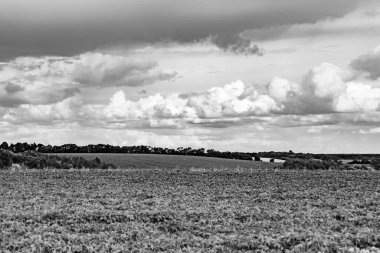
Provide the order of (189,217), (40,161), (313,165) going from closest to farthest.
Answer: (189,217)
(40,161)
(313,165)

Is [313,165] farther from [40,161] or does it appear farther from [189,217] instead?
[189,217]

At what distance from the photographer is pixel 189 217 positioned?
23469 millimetres

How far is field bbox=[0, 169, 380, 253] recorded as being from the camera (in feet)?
56.0

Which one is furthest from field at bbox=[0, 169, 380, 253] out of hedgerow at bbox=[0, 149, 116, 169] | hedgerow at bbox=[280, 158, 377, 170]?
hedgerow at bbox=[280, 158, 377, 170]

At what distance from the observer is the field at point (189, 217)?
17.1 meters

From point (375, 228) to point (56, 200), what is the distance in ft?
57.9

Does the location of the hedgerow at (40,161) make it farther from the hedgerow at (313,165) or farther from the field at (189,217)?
the hedgerow at (313,165)

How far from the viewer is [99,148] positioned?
138m

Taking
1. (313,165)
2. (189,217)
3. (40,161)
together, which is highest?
(313,165)

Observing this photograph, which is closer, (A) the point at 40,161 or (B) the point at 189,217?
(B) the point at 189,217

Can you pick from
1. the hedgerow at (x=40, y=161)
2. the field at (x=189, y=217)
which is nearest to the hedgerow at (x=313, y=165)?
the hedgerow at (x=40, y=161)

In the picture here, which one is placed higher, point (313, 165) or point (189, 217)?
point (313, 165)

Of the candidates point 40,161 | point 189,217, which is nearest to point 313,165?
point 40,161

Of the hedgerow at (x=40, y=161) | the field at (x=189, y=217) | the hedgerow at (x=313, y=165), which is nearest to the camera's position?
the field at (x=189, y=217)
